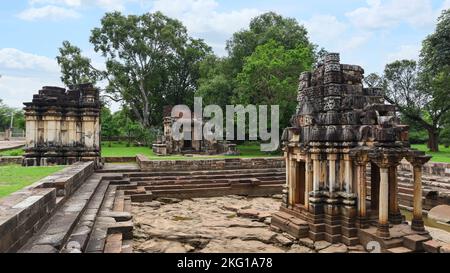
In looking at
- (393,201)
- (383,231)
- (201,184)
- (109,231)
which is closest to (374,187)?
(393,201)

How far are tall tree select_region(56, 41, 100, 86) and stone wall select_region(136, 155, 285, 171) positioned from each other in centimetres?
2370

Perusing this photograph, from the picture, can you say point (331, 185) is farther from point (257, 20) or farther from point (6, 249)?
point (257, 20)

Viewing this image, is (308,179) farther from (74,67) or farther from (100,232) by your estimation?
(74,67)

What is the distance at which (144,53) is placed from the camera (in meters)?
35.1

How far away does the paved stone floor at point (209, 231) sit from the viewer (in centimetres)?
734

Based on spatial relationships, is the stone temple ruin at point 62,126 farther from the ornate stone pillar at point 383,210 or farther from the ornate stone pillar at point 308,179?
the ornate stone pillar at point 383,210


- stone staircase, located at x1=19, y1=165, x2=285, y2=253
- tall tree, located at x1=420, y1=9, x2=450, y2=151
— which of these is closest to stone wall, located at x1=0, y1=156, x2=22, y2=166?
stone staircase, located at x1=19, y1=165, x2=285, y2=253

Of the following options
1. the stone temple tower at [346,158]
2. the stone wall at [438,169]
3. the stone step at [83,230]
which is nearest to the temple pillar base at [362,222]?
the stone temple tower at [346,158]

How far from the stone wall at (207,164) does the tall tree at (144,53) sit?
21449 mm

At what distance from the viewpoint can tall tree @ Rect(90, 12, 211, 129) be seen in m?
34.4

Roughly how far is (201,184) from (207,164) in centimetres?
175

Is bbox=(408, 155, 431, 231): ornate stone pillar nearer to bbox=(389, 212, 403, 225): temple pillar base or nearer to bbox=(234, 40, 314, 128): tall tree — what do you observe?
bbox=(389, 212, 403, 225): temple pillar base
